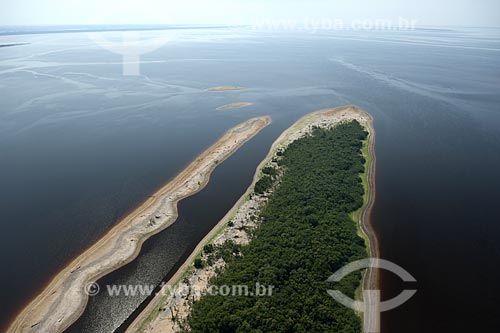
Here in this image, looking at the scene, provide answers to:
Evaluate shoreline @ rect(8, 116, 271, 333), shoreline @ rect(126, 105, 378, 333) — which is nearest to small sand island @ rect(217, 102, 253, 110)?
shoreline @ rect(126, 105, 378, 333)

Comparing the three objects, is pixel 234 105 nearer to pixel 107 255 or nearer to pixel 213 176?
pixel 213 176

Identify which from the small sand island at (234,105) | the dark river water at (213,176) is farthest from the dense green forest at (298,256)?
the small sand island at (234,105)

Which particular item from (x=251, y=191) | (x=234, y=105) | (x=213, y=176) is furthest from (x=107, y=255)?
(x=234, y=105)

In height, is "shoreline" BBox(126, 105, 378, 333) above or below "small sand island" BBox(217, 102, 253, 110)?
below

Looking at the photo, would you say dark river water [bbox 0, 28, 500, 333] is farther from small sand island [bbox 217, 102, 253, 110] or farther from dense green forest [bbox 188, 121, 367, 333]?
dense green forest [bbox 188, 121, 367, 333]

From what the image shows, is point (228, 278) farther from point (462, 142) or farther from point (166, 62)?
point (166, 62)

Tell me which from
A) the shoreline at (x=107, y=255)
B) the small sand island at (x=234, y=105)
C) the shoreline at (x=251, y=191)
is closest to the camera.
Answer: the shoreline at (x=251, y=191)

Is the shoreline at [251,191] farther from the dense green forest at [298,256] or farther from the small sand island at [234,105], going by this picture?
the small sand island at [234,105]
